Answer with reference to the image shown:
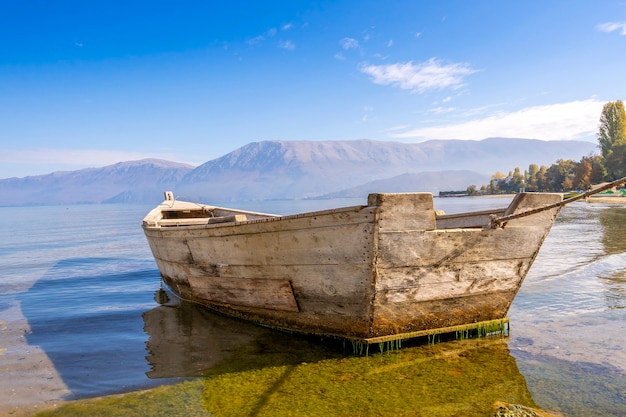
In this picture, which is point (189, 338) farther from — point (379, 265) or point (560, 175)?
point (560, 175)

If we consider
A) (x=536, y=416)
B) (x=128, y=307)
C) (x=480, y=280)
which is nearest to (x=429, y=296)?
(x=480, y=280)

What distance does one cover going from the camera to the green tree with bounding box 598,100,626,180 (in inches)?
3056

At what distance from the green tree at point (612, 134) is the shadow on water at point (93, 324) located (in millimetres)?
86779

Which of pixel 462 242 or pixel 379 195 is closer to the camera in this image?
pixel 379 195

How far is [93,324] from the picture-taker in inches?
371

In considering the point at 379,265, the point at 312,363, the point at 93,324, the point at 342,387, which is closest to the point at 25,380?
the point at 93,324

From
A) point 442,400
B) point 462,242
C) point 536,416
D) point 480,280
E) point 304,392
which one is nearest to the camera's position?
point 536,416

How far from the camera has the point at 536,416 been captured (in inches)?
176

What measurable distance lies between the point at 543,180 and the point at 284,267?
117 m

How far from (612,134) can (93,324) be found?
4111 inches

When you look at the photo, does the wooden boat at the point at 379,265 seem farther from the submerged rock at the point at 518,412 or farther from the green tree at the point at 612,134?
the green tree at the point at 612,134

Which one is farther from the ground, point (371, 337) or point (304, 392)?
point (371, 337)

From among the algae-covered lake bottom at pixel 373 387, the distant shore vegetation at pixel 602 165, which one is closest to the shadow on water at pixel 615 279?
the algae-covered lake bottom at pixel 373 387

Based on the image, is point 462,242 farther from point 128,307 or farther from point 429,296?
point 128,307
